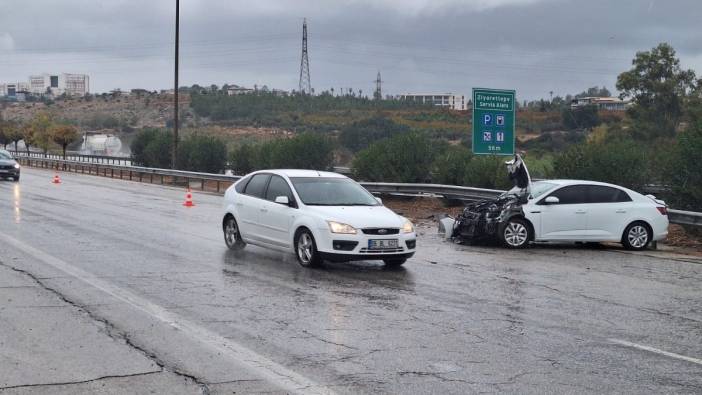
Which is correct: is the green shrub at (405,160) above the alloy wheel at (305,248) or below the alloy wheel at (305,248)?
above

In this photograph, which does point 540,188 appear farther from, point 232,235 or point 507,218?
point 232,235

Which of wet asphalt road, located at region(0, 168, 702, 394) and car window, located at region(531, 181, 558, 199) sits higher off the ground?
car window, located at region(531, 181, 558, 199)

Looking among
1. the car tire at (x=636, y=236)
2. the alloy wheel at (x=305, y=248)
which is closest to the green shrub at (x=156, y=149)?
the car tire at (x=636, y=236)

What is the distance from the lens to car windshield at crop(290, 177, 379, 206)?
13398mm

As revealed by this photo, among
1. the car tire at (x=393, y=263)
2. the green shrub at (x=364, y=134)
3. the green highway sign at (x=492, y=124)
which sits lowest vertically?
the car tire at (x=393, y=263)

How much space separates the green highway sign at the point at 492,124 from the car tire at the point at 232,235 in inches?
362

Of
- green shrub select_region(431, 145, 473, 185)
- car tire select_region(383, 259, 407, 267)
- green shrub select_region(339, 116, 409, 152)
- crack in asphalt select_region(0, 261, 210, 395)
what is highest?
green shrub select_region(339, 116, 409, 152)

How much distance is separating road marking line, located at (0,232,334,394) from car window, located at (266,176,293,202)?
3.44 meters

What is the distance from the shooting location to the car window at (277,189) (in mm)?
13786

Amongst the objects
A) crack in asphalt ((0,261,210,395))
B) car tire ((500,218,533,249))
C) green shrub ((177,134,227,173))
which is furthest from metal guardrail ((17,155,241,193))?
crack in asphalt ((0,261,210,395))

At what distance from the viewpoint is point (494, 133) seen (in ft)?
74.0

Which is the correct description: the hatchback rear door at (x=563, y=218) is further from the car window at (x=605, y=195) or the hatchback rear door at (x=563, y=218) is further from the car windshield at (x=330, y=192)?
the car windshield at (x=330, y=192)

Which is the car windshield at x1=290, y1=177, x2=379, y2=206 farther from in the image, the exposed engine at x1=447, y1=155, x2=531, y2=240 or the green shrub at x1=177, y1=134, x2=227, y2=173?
the green shrub at x1=177, y1=134, x2=227, y2=173

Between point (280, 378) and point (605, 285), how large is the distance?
7.07 m
